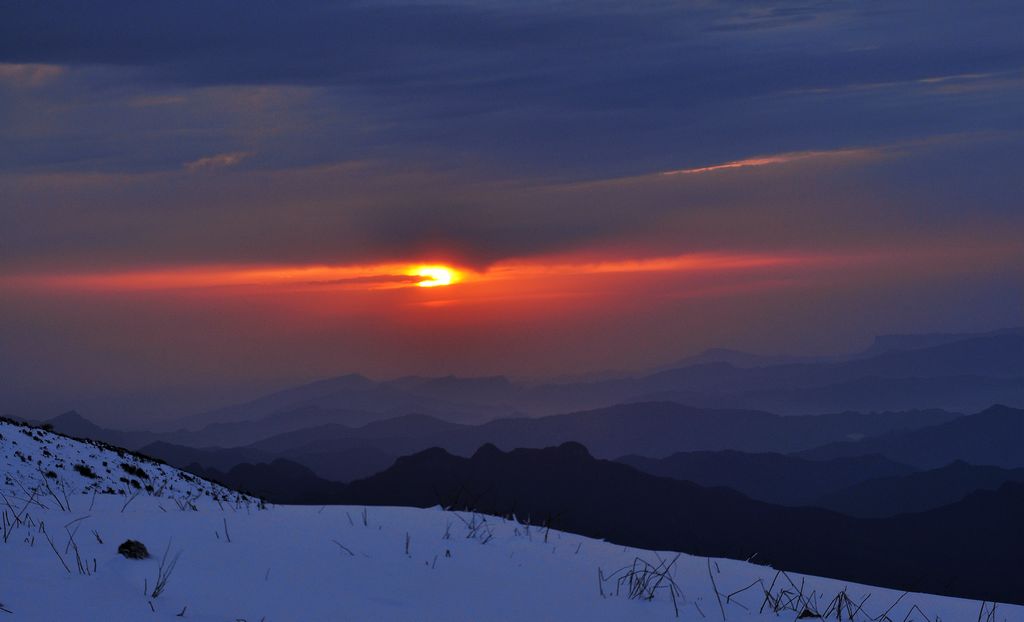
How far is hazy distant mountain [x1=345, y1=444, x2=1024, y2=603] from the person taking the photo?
160 m

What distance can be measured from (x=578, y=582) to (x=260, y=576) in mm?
2735

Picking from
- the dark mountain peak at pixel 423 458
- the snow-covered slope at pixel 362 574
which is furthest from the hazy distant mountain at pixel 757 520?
the snow-covered slope at pixel 362 574

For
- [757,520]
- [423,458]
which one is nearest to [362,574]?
[423,458]

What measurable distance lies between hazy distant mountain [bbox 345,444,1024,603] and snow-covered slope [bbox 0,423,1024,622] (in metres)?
143

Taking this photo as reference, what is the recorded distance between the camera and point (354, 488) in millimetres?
155500

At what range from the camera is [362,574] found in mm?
7391

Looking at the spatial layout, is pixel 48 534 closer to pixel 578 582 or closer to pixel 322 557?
pixel 322 557

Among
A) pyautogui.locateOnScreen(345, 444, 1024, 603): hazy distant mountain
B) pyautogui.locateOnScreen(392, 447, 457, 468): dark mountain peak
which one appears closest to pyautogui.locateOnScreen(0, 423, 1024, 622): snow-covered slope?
pyautogui.locateOnScreen(345, 444, 1024, 603): hazy distant mountain

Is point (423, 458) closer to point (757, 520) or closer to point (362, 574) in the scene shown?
point (757, 520)

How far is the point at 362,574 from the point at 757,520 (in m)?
181

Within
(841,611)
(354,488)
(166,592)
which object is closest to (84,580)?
(166,592)

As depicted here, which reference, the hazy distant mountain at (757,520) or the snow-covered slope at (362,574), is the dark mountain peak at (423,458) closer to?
the hazy distant mountain at (757,520)

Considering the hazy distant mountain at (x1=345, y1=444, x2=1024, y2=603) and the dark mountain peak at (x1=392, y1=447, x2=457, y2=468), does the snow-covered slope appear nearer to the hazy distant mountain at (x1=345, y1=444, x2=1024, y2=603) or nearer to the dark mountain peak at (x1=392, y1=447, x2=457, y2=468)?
the hazy distant mountain at (x1=345, y1=444, x2=1024, y2=603)

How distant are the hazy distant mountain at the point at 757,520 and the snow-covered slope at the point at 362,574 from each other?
468 ft
